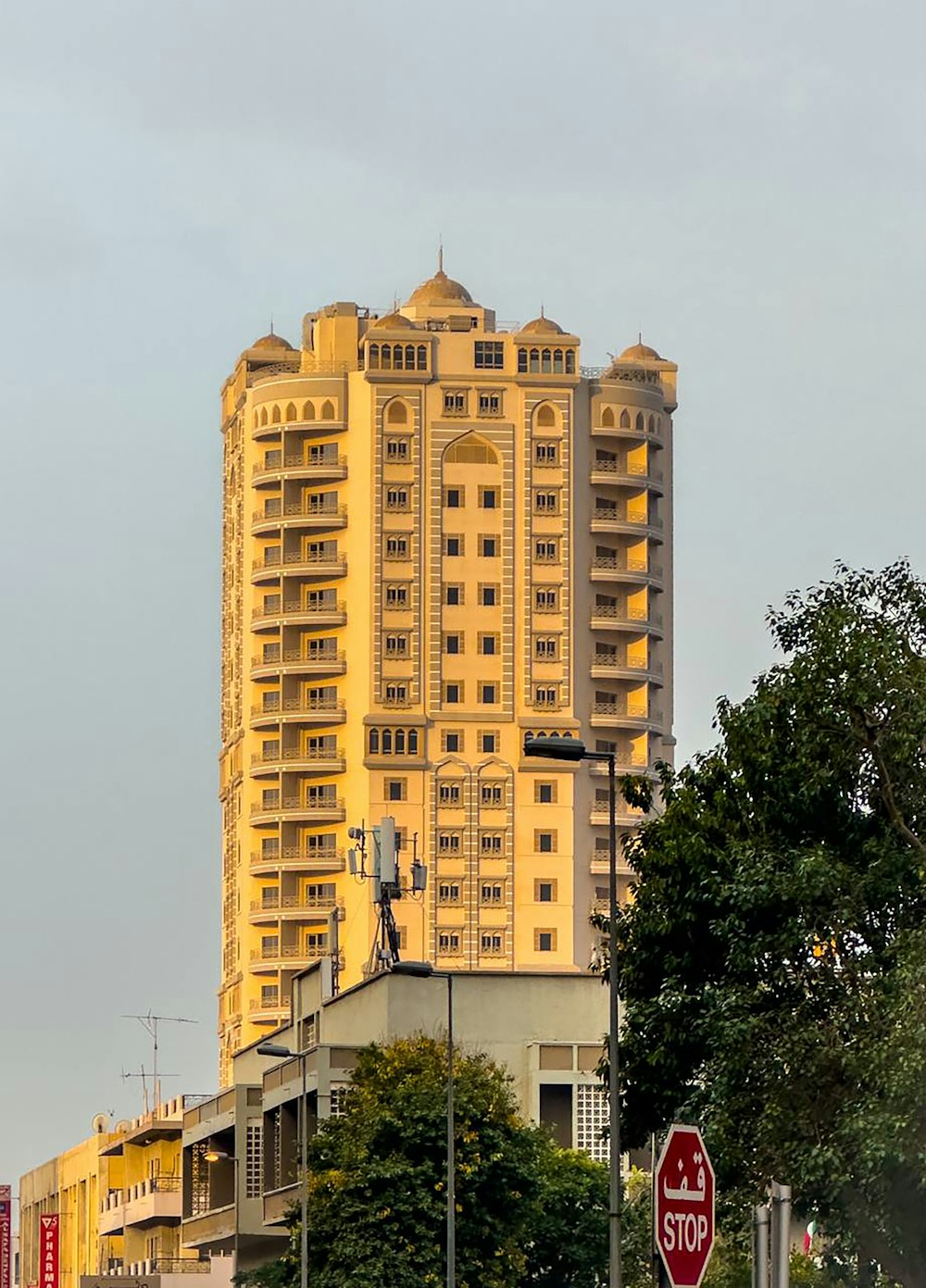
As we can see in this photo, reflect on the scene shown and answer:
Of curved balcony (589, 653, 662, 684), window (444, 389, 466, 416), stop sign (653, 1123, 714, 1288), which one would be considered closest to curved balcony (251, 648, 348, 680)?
curved balcony (589, 653, 662, 684)

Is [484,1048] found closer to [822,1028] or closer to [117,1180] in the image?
[822,1028]

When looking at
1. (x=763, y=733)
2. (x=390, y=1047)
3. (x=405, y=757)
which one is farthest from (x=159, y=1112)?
(x=763, y=733)

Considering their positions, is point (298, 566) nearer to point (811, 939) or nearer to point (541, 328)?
point (541, 328)

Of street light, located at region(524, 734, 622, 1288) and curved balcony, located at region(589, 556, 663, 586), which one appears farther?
curved balcony, located at region(589, 556, 663, 586)

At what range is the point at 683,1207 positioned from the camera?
20.8 m

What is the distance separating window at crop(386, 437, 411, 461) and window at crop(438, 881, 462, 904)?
23969 millimetres

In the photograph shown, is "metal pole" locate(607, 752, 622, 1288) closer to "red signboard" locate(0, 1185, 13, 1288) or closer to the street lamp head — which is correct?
the street lamp head

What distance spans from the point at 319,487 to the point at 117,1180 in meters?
41.2

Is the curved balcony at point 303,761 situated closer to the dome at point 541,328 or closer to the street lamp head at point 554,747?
the dome at point 541,328

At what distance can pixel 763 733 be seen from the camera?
47.4 m

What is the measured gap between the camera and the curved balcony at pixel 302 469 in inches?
7023

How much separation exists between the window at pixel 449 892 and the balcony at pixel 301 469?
2418 cm

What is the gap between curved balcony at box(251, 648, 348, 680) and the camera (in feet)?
577

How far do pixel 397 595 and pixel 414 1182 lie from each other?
105m
